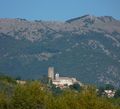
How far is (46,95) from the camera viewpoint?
254 feet

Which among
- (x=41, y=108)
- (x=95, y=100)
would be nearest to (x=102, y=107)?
(x=95, y=100)

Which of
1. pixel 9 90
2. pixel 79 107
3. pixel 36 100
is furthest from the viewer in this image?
pixel 9 90

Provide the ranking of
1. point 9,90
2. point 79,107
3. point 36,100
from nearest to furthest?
point 79,107, point 36,100, point 9,90

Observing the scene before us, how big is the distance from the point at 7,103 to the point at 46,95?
12.5ft

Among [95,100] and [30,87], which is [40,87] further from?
[95,100]

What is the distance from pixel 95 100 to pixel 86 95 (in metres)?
1.67

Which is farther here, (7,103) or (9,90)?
(9,90)

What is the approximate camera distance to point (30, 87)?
7875 centimetres

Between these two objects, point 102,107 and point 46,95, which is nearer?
point 102,107

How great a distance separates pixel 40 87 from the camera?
79500 mm

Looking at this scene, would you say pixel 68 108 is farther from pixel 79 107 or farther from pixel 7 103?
pixel 7 103

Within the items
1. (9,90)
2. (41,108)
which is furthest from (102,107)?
(9,90)

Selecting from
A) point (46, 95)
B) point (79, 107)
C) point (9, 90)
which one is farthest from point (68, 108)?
point (9, 90)

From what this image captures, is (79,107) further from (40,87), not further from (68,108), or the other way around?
(40,87)
